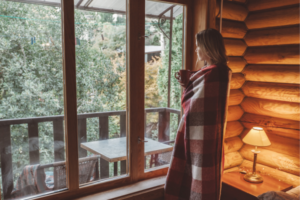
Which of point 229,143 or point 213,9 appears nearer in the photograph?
point 213,9

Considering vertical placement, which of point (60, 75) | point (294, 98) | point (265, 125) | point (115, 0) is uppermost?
point (115, 0)

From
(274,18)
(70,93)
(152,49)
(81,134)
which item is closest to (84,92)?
(70,93)

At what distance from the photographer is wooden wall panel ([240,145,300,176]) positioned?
2498 millimetres

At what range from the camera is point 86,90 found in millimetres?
2006

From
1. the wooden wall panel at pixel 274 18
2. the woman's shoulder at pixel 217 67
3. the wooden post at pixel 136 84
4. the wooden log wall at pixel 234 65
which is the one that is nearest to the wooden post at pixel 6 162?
the wooden post at pixel 136 84

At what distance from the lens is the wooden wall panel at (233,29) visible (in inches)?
104

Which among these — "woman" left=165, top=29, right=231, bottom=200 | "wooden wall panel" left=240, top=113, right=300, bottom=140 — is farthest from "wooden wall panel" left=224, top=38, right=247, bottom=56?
"woman" left=165, top=29, right=231, bottom=200

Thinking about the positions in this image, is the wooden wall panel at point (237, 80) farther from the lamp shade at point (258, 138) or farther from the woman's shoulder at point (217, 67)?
the woman's shoulder at point (217, 67)

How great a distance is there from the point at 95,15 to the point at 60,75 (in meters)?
0.57

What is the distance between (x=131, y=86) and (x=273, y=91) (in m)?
1.55

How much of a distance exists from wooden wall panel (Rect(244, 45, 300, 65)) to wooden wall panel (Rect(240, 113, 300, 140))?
0.61 metres

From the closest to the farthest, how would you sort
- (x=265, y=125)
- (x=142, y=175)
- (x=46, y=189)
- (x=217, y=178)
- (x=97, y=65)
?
(x=217, y=178)
(x=46, y=189)
(x=97, y=65)
(x=142, y=175)
(x=265, y=125)

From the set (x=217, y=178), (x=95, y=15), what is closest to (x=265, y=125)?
(x=217, y=178)

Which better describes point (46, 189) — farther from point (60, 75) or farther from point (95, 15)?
point (95, 15)
